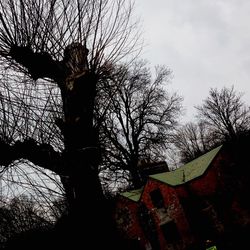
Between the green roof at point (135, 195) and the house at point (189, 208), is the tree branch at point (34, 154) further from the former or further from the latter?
the green roof at point (135, 195)

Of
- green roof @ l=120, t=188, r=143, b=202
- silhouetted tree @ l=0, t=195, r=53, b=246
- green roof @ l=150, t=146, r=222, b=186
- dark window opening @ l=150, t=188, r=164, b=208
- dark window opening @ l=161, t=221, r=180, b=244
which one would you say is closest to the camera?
silhouetted tree @ l=0, t=195, r=53, b=246

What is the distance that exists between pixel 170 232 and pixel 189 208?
2644 mm

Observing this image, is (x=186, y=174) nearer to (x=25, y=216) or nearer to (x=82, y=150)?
(x=25, y=216)

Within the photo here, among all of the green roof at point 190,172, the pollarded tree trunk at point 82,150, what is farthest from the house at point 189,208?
the pollarded tree trunk at point 82,150

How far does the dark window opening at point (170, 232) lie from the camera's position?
21361 mm

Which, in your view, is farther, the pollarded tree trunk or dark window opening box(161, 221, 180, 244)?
dark window opening box(161, 221, 180, 244)

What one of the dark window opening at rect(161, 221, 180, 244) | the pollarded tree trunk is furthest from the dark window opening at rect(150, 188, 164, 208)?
the pollarded tree trunk

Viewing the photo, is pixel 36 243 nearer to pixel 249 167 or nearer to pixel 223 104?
pixel 249 167

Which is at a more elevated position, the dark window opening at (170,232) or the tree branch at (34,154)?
the tree branch at (34,154)

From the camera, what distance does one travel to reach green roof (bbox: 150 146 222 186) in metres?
21.2

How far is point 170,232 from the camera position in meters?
21.8

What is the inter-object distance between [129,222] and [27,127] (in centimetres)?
2103

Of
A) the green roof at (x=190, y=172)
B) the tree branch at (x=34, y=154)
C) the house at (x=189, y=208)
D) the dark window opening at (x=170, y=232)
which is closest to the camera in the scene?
the tree branch at (x=34, y=154)

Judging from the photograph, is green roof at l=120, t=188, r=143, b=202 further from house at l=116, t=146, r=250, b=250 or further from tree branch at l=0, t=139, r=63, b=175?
tree branch at l=0, t=139, r=63, b=175
